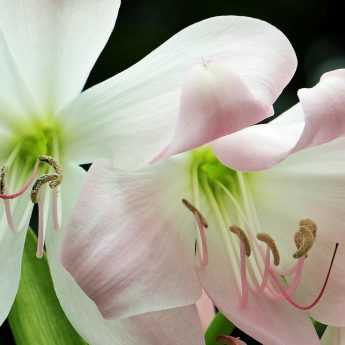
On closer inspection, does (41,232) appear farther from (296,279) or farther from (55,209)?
(296,279)

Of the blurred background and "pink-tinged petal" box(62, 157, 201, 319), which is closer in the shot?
"pink-tinged petal" box(62, 157, 201, 319)

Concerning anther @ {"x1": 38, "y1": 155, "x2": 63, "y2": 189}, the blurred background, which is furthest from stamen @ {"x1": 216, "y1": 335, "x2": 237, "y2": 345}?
the blurred background

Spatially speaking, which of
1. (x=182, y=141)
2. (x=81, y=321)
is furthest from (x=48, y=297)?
(x=182, y=141)

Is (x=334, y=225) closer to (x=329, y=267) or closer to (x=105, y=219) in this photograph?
(x=329, y=267)

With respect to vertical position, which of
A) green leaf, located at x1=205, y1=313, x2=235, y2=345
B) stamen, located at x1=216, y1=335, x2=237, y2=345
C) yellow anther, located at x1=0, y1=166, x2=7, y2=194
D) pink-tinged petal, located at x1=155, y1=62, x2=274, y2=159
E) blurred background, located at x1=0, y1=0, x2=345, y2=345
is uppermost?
blurred background, located at x1=0, y1=0, x2=345, y2=345

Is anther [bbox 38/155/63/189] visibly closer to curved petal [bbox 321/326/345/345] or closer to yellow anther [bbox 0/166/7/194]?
yellow anther [bbox 0/166/7/194]

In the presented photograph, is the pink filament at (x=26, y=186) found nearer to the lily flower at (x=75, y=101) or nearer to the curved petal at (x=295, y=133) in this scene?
the lily flower at (x=75, y=101)
